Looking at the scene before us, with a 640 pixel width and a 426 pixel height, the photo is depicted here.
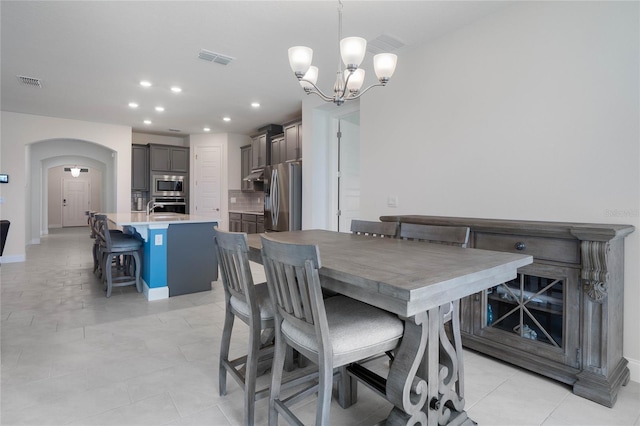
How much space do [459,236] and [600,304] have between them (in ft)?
2.81

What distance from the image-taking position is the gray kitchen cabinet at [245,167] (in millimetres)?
7527

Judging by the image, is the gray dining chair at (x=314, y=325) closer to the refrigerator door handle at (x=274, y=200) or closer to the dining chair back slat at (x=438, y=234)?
the dining chair back slat at (x=438, y=234)

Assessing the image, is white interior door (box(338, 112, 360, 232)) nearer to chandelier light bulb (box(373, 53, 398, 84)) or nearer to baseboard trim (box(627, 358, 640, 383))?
chandelier light bulb (box(373, 53, 398, 84))

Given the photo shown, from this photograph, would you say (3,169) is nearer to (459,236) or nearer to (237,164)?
(237,164)

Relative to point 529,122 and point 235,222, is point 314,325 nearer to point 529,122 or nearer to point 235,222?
point 529,122

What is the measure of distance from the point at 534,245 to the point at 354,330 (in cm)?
145

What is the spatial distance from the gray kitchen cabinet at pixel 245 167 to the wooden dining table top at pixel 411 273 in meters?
5.91

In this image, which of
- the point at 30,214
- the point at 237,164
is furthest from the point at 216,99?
the point at 30,214

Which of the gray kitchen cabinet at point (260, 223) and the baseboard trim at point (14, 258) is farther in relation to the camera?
the gray kitchen cabinet at point (260, 223)

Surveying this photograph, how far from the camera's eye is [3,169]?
228 inches

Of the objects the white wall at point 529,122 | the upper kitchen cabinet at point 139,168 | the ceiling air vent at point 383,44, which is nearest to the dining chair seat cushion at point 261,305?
the white wall at point 529,122

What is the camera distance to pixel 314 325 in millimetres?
1285

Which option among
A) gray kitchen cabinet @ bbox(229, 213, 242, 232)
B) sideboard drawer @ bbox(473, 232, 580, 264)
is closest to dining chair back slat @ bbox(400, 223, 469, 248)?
sideboard drawer @ bbox(473, 232, 580, 264)

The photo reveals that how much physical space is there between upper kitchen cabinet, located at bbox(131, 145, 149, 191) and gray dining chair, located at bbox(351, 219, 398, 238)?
6.83 metres
